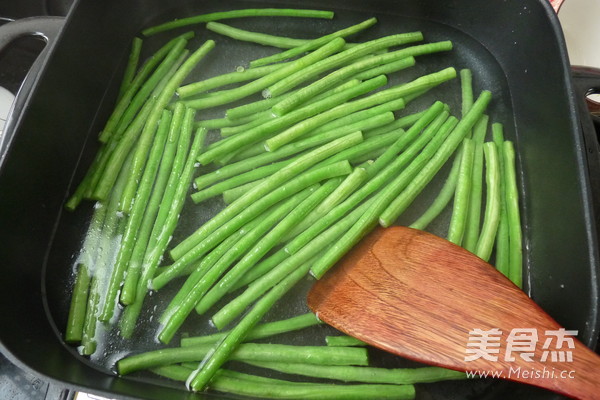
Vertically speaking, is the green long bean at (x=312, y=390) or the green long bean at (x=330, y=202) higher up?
the green long bean at (x=330, y=202)

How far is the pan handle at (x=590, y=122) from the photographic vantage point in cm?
213

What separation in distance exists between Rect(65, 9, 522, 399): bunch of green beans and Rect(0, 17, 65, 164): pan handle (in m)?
0.41

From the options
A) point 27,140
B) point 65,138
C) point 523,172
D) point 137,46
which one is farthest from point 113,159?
point 523,172

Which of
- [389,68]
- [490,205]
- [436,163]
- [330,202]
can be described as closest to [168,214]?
[330,202]

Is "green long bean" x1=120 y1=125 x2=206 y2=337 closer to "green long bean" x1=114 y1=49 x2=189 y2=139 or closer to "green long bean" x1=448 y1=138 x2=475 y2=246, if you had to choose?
"green long bean" x1=114 y1=49 x2=189 y2=139

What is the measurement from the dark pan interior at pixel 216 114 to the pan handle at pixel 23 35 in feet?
0.34

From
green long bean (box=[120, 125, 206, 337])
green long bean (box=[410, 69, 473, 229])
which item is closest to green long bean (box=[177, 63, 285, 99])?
green long bean (box=[120, 125, 206, 337])

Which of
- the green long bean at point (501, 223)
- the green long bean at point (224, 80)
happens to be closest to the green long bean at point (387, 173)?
the green long bean at point (501, 223)

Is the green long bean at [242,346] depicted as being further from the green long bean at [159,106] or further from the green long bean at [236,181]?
the green long bean at [159,106]

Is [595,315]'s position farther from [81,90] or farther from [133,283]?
[81,90]

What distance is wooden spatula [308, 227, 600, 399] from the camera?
1.61m

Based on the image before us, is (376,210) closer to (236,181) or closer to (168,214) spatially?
(236,181)

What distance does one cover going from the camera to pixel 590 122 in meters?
2.24

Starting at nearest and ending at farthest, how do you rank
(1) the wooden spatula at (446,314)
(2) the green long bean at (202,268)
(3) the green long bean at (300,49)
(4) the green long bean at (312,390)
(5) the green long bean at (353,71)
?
(1) the wooden spatula at (446,314) → (4) the green long bean at (312,390) → (2) the green long bean at (202,268) → (5) the green long bean at (353,71) → (3) the green long bean at (300,49)
